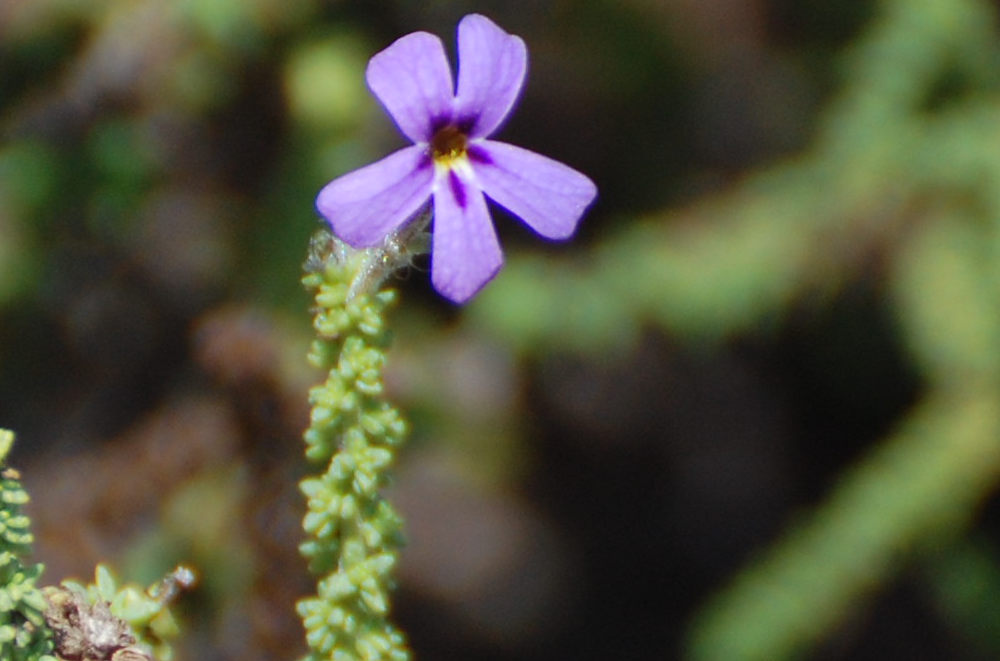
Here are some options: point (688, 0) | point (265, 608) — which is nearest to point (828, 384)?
point (688, 0)

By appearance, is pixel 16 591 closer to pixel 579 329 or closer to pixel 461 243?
pixel 461 243

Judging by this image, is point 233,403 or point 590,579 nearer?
point 233,403

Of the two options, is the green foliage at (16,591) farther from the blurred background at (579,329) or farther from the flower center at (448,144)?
the blurred background at (579,329)

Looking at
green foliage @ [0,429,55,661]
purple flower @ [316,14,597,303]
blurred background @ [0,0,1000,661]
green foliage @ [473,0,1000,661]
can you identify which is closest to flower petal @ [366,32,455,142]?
purple flower @ [316,14,597,303]

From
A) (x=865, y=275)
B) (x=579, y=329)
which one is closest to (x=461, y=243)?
(x=579, y=329)

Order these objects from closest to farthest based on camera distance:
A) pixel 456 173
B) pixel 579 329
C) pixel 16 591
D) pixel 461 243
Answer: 1. pixel 16 591
2. pixel 461 243
3. pixel 456 173
4. pixel 579 329

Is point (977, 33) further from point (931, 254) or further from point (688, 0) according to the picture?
point (688, 0)

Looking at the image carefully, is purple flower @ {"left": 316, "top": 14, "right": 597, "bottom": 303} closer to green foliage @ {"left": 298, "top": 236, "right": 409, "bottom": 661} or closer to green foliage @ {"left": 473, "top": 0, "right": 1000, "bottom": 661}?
green foliage @ {"left": 298, "top": 236, "right": 409, "bottom": 661}
